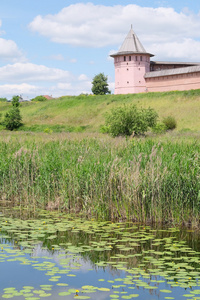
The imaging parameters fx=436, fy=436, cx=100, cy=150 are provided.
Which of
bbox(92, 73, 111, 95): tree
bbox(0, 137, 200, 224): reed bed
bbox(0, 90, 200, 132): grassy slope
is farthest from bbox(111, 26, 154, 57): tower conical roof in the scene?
bbox(0, 137, 200, 224): reed bed

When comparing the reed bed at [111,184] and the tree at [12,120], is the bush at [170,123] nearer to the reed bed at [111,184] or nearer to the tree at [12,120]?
the tree at [12,120]

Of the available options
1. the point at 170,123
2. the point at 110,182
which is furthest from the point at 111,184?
the point at 170,123

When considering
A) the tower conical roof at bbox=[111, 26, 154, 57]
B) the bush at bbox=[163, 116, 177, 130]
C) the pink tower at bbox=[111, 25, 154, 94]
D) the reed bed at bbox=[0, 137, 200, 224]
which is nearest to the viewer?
the reed bed at bbox=[0, 137, 200, 224]

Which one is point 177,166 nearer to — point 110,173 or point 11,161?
point 110,173

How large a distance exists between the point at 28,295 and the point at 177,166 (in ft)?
13.0

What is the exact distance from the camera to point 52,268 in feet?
16.8

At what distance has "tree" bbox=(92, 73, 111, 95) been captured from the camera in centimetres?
7300

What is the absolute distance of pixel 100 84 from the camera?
72875 mm

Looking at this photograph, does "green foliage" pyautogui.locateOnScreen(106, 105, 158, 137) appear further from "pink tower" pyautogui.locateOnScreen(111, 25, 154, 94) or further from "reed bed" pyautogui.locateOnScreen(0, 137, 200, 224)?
"pink tower" pyautogui.locateOnScreen(111, 25, 154, 94)

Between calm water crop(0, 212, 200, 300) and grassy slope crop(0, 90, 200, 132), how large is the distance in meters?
30.6

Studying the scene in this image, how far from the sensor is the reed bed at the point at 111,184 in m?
7.34

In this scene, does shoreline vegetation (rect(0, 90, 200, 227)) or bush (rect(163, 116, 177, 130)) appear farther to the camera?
bush (rect(163, 116, 177, 130))

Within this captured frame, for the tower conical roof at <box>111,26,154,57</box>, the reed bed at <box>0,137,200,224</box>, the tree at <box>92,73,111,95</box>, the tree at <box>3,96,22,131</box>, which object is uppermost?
the tower conical roof at <box>111,26,154,57</box>

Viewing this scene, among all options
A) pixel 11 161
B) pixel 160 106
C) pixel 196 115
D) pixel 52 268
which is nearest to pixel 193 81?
pixel 160 106
